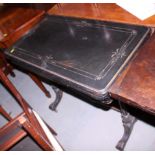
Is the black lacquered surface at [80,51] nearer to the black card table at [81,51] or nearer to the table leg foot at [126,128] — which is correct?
the black card table at [81,51]

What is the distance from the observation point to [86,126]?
2.25m

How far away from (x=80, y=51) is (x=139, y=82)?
557mm

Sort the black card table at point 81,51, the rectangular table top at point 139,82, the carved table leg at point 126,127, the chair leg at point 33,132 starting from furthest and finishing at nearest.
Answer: the carved table leg at point 126,127, the black card table at point 81,51, the chair leg at point 33,132, the rectangular table top at point 139,82

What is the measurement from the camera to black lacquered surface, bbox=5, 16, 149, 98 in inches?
53.8

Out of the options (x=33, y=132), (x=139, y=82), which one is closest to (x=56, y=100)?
(x=33, y=132)

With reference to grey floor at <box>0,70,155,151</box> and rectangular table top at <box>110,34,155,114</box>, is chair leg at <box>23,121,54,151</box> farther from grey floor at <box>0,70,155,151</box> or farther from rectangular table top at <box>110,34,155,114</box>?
grey floor at <box>0,70,155,151</box>

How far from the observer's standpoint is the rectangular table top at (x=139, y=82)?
112 cm


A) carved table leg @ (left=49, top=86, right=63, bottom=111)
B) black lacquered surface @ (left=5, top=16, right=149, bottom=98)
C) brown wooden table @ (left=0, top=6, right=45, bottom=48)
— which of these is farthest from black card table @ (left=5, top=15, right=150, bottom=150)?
carved table leg @ (left=49, top=86, right=63, bottom=111)

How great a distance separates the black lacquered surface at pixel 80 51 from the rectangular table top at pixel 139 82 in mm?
60

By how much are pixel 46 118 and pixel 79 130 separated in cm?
47

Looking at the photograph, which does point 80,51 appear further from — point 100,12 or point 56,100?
point 56,100

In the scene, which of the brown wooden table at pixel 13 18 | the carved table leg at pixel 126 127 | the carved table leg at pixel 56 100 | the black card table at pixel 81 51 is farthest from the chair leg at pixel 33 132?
the brown wooden table at pixel 13 18

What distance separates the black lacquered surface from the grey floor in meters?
0.88

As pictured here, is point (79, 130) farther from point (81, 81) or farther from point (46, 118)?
point (81, 81)
